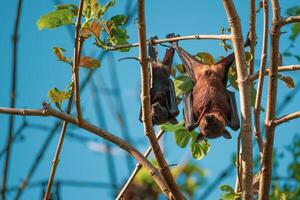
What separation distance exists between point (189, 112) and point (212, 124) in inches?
19.3

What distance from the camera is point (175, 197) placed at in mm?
7109

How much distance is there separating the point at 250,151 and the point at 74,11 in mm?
2561

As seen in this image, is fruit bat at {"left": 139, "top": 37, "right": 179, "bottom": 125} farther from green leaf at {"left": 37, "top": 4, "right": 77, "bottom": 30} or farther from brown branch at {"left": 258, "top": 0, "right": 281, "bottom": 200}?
brown branch at {"left": 258, "top": 0, "right": 281, "bottom": 200}

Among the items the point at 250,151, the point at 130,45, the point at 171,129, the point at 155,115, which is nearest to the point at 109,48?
the point at 130,45

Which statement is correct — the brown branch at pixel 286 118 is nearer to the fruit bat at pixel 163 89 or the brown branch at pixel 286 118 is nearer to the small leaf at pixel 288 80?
the small leaf at pixel 288 80

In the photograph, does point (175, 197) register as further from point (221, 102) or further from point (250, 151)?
point (221, 102)

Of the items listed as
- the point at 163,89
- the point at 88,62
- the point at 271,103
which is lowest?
the point at 163,89

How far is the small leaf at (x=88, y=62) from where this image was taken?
7.55m

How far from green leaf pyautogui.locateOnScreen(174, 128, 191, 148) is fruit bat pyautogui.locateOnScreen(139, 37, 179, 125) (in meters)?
0.83

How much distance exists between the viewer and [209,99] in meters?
10.1

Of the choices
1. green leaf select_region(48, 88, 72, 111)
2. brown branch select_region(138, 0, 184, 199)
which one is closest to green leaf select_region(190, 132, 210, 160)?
brown branch select_region(138, 0, 184, 199)

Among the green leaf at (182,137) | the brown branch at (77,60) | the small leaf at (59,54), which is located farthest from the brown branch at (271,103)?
the small leaf at (59,54)

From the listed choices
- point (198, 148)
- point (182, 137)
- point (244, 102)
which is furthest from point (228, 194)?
point (182, 137)

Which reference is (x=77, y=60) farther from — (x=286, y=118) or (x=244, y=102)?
(x=286, y=118)
